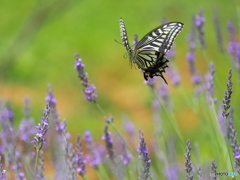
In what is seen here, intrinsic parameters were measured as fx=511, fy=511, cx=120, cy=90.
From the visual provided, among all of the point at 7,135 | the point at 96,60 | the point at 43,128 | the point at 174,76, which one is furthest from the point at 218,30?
the point at 96,60

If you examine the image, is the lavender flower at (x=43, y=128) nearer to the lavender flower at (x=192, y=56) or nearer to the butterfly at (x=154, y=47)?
the butterfly at (x=154, y=47)

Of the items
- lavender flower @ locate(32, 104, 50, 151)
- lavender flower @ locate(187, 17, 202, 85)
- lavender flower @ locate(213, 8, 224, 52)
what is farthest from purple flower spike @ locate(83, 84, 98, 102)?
lavender flower @ locate(187, 17, 202, 85)

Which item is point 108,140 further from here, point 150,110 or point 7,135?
point 150,110

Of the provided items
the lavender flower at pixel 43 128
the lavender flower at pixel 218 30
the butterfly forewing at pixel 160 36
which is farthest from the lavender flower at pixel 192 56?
the lavender flower at pixel 43 128

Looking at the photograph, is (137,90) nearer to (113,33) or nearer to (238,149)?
(113,33)

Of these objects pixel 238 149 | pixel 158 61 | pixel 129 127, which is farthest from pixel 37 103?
pixel 238 149

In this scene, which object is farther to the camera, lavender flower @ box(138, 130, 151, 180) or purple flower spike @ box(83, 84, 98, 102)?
purple flower spike @ box(83, 84, 98, 102)

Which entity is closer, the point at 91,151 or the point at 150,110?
the point at 91,151

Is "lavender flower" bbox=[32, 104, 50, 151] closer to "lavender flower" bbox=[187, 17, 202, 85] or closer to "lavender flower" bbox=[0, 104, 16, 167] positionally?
"lavender flower" bbox=[0, 104, 16, 167]
